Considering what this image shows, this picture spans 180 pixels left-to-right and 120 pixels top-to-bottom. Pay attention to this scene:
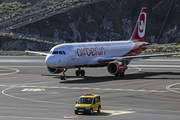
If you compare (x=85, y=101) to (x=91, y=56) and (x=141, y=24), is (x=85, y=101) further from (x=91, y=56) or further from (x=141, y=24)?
(x=141, y=24)

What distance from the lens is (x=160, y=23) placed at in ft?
500

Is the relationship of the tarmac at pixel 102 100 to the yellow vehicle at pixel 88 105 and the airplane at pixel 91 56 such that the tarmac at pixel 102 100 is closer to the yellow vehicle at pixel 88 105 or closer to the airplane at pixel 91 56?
the yellow vehicle at pixel 88 105

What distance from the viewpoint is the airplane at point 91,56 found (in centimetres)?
4306

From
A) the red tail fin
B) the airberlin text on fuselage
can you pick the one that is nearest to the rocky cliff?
the red tail fin

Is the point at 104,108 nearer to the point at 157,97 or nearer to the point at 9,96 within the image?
the point at 157,97

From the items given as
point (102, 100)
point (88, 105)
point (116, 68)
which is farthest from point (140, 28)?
point (88, 105)

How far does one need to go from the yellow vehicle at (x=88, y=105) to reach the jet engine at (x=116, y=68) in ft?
74.2

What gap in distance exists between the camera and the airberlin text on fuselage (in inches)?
1805

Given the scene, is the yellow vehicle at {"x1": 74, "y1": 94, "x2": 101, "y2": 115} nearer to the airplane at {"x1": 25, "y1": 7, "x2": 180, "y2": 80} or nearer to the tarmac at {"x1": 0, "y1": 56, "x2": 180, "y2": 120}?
the tarmac at {"x1": 0, "y1": 56, "x2": 180, "y2": 120}

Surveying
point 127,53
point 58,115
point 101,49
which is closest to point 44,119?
point 58,115

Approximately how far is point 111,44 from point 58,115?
3140 centimetres

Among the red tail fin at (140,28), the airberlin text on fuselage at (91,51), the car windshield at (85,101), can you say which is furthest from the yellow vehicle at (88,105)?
Answer: the red tail fin at (140,28)

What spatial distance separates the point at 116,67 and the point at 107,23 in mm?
108772

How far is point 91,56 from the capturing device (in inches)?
1869
